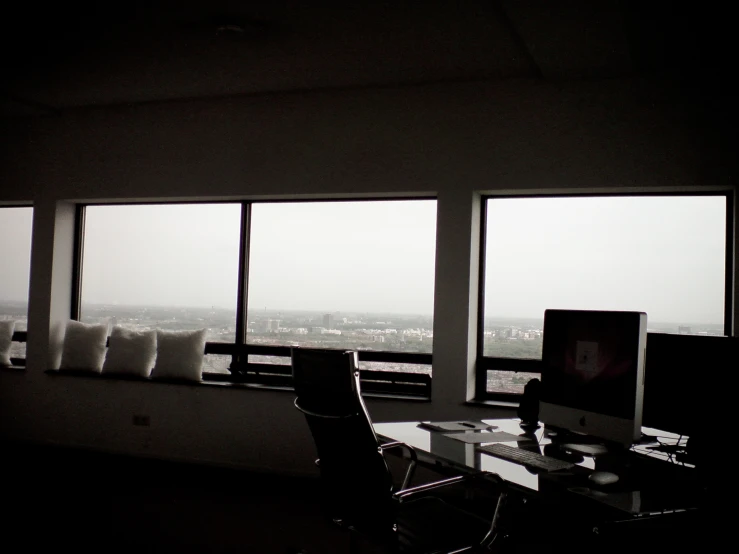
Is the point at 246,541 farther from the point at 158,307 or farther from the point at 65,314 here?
the point at 65,314

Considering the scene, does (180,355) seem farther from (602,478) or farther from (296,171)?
(602,478)

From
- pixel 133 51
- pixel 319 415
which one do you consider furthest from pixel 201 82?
pixel 319 415

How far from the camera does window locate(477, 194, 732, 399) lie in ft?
15.3

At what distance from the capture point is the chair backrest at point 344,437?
2.48 m

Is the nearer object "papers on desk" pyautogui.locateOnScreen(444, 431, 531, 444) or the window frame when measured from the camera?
"papers on desk" pyautogui.locateOnScreen(444, 431, 531, 444)

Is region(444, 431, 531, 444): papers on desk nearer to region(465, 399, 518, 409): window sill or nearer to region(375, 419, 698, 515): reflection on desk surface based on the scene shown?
region(375, 419, 698, 515): reflection on desk surface

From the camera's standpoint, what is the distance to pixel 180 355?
5824 mm

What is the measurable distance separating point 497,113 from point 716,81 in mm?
1432

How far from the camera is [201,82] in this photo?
5.34 metres

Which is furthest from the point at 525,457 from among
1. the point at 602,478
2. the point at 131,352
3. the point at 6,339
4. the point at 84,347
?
the point at 6,339

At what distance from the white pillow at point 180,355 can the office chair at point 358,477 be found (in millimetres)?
3148

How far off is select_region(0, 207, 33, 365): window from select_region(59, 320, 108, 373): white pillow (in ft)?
2.56

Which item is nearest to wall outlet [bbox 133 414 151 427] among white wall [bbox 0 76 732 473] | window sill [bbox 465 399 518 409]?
white wall [bbox 0 76 732 473]

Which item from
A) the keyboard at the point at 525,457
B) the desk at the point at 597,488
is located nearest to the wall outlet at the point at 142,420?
the desk at the point at 597,488
